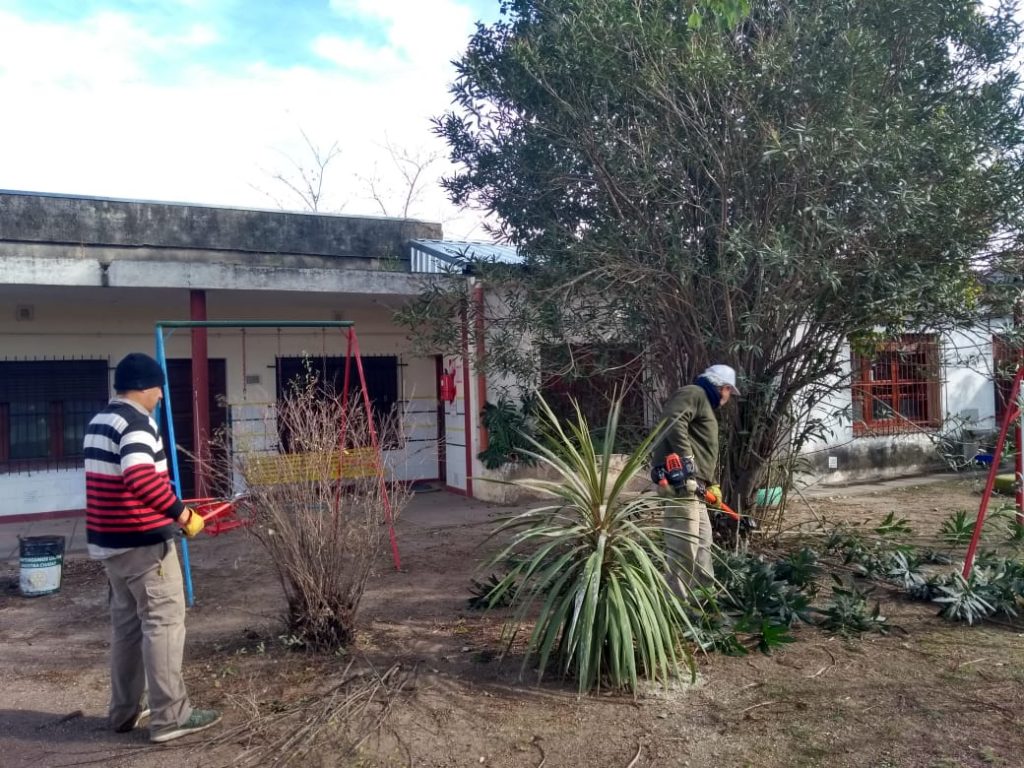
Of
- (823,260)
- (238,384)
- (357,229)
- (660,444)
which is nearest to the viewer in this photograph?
(660,444)

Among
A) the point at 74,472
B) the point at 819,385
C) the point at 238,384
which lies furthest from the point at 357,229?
the point at 819,385

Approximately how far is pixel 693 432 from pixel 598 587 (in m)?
1.79

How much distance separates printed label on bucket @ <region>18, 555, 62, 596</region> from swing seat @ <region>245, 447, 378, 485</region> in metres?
2.74

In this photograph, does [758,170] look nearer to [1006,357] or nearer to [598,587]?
[1006,357]

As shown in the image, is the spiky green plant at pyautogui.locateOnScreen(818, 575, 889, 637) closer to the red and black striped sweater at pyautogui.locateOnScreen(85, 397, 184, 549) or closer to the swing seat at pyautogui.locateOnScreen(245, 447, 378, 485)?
the swing seat at pyautogui.locateOnScreen(245, 447, 378, 485)

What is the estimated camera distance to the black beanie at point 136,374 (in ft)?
13.8

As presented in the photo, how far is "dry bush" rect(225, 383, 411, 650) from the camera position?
492 cm

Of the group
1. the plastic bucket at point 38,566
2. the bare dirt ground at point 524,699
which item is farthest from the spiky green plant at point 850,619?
the plastic bucket at point 38,566

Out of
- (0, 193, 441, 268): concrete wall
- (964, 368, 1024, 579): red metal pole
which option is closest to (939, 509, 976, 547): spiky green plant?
(964, 368, 1024, 579): red metal pole

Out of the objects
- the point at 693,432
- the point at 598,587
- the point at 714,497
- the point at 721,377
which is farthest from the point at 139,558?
the point at 721,377

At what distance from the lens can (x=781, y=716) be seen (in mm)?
4121

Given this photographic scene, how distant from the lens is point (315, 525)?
4922 millimetres

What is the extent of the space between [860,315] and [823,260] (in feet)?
2.07

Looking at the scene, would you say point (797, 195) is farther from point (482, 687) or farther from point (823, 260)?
point (482, 687)
